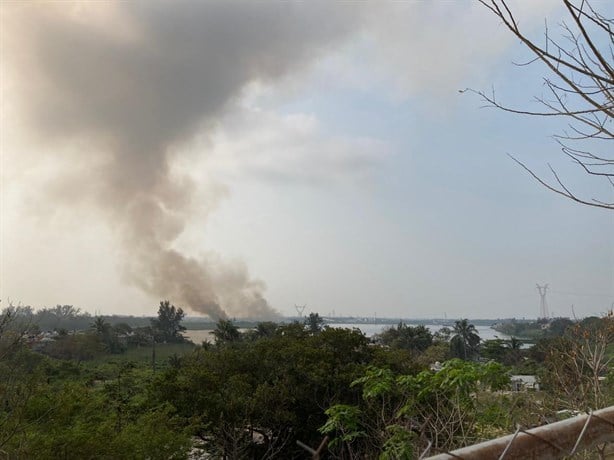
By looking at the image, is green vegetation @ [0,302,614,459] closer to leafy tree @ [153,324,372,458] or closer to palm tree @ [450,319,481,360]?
leafy tree @ [153,324,372,458]

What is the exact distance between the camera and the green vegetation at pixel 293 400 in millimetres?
6199

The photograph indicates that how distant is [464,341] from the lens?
42.1m

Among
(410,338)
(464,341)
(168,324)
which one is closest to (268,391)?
(410,338)

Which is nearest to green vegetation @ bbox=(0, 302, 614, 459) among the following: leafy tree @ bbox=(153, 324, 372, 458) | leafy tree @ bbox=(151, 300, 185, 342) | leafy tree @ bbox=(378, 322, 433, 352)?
leafy tree @ bbox=(153, 324, 372, 458)

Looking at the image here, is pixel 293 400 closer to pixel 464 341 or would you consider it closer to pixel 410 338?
pixel 410 338

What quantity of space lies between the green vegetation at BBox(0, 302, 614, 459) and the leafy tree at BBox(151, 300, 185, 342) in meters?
Answer: 42.5

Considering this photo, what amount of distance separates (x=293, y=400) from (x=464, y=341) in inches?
1308

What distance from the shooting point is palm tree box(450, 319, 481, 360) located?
134 ft

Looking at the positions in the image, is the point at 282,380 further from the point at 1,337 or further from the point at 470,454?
the point at 470,454

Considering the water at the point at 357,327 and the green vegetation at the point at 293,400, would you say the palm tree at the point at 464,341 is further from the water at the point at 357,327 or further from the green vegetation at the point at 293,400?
the green vegetation at the point at 293,400

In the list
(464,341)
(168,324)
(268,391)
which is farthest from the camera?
(168,324)

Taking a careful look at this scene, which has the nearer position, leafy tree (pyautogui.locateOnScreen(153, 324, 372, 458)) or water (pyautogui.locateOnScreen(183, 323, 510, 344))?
leafy tree (pyautogui.locateOnScreen(153, 324, 372, 458))

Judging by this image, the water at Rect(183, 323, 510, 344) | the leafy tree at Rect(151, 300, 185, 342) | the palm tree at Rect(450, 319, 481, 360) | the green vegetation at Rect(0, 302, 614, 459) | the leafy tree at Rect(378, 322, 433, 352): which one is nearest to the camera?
the green vegetation at Rect(0, 302, 614, 459)

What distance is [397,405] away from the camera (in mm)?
9742
